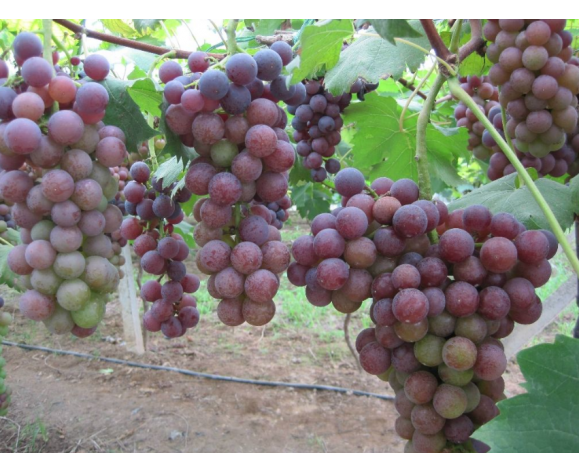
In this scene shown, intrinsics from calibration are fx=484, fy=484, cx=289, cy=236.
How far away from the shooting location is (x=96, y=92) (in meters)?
0.63

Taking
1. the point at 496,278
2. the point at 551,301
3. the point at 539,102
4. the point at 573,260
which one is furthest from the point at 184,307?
the point at 551,301

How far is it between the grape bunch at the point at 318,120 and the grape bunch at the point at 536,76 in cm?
42

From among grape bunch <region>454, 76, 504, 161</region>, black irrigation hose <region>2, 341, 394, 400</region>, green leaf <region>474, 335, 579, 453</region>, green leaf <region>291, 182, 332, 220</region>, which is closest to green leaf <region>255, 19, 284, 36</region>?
grape bunch <region>454, 76, 504, 161</region>

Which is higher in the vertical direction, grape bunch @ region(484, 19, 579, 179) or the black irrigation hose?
grape bunch @ region(484, 19, 579, 179)

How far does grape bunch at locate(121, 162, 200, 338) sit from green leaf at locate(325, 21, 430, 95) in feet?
1.47

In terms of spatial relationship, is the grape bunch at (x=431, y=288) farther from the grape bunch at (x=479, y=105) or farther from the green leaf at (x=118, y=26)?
the green leaf at (x=118, y=26)

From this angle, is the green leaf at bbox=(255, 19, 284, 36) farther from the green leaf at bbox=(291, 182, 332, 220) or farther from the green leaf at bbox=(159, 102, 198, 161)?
the green leaf at bbox=(291, 182, 332, 220)

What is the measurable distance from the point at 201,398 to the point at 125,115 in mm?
2420

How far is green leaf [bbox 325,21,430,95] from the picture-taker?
111 centimetres

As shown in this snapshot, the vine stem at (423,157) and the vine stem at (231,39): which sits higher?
the vine stem at (231,39)

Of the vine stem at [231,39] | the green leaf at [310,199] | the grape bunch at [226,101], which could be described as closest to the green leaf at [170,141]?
the grape bunch at [226,101]

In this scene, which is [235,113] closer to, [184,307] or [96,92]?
[96,92]

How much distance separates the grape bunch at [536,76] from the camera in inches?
35.6

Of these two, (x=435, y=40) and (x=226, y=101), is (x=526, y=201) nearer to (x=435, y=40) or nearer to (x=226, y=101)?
(x=435, y=40)
